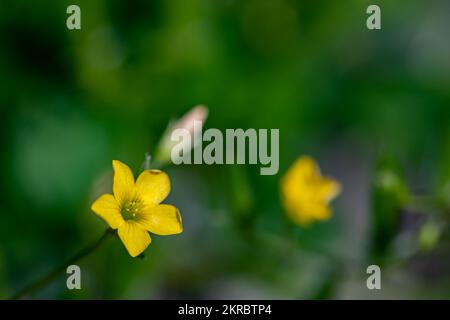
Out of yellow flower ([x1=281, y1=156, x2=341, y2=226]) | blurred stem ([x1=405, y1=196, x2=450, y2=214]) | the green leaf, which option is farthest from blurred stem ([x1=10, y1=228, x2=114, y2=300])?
blurred stem ([x1=405, y1=196, x2=450, y2=214])

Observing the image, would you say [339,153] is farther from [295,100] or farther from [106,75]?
[106,75]

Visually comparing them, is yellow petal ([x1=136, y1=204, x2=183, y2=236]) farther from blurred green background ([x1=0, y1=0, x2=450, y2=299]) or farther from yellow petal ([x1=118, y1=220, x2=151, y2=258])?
blurred green background ([x1=0, y1=0, x2=450, y2=299])

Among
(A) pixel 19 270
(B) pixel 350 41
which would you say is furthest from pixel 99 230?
(B) pixel 350 41

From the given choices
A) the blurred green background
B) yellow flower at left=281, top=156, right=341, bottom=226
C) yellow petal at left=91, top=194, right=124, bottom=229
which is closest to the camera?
yellow petal at left=91, top=194, right=124, bottom=229

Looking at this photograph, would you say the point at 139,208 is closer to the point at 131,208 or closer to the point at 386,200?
the point at 131,208

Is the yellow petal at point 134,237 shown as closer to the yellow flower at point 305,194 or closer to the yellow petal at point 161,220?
the yellow petal at point 161,220
